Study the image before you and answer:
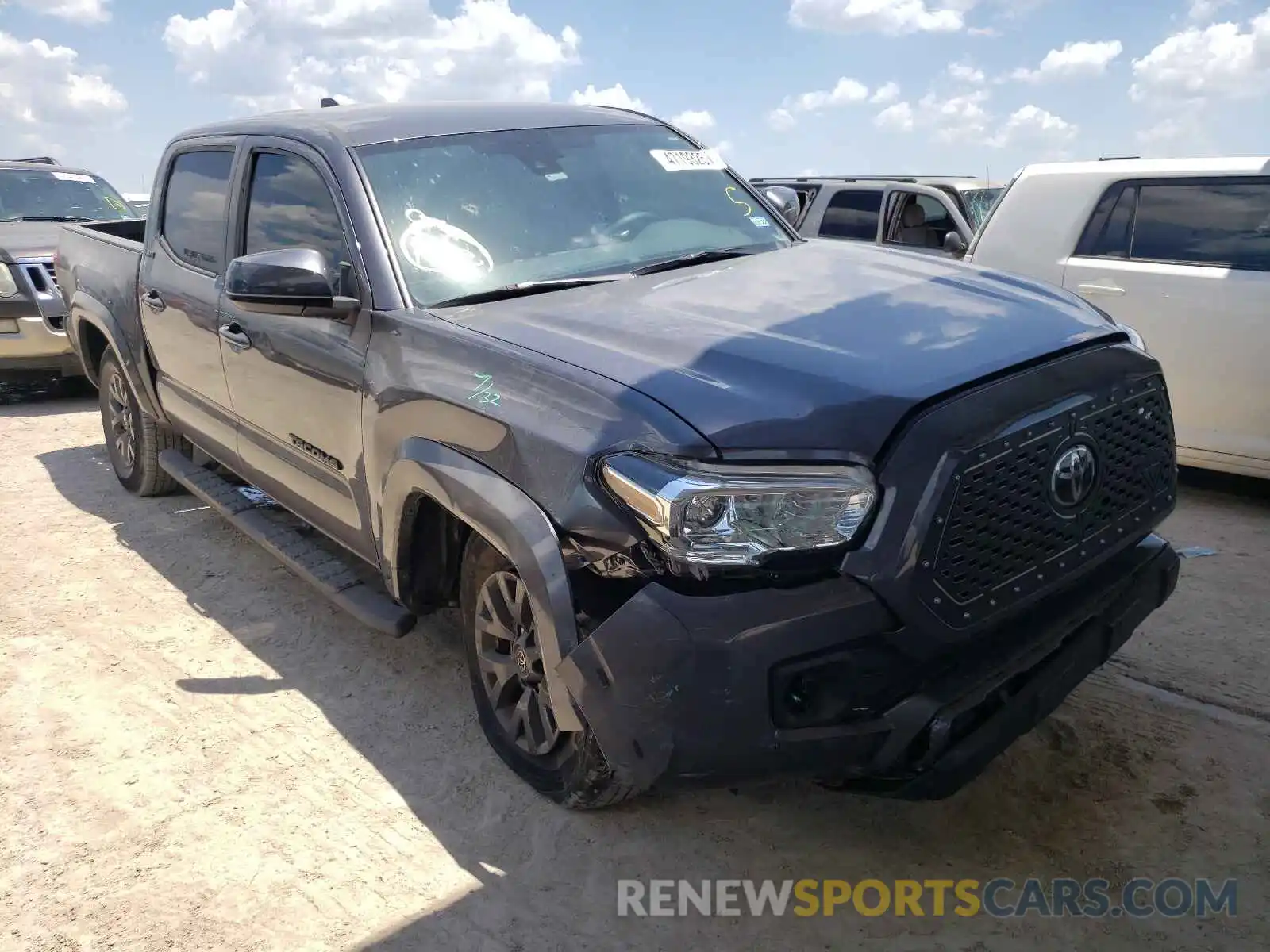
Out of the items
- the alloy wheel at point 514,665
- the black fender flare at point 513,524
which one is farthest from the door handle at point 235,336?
the alloy wheel at point 514,665

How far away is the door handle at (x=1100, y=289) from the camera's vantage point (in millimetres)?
5426

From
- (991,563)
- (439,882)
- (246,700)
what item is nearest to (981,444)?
(991,563)

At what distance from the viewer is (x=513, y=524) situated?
2.55m

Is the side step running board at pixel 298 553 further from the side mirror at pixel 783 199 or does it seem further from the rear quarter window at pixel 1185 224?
the rear quarter window at pixel 1185 224

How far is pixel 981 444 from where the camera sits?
2.25 m

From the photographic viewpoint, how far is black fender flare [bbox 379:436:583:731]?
7.97ft

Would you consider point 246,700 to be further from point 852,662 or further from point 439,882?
point 852,662

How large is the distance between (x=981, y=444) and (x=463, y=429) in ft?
4.24

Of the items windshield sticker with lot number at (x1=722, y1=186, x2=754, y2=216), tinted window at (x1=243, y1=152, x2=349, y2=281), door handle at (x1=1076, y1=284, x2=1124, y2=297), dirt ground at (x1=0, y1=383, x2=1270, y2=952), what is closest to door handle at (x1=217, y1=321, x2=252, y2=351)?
tinted window at (x1=243, y1=152, x2=349, y2=281)

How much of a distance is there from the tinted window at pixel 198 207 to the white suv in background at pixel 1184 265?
393cm

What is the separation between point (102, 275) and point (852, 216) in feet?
21.0

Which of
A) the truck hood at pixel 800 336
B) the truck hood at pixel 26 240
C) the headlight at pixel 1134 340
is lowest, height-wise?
the truck hood at pixel 26 240

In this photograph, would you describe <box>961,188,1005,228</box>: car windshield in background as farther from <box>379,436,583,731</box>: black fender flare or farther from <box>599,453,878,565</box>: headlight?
<box>599,453,878,565</box>: headlight

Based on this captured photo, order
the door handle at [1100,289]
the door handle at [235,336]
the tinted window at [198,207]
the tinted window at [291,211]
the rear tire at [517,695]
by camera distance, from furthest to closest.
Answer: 1. the door handle at [1100,289]
2. the tinted window at [198,207]
3. the door handle at [235,336]
4. the tinted window at [291,211]
5. the rear tire at [517,695]
